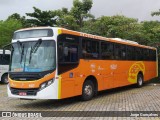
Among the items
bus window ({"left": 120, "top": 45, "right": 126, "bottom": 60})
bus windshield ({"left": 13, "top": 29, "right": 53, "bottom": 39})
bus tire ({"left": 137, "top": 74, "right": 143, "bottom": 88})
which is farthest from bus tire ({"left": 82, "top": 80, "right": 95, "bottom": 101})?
bus tire ({"left": 137, "top": 74, "right": 143, "bottom": 88})

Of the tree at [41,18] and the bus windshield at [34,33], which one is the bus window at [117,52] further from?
the tree at [41,18]

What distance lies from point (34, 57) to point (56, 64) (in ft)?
2.81

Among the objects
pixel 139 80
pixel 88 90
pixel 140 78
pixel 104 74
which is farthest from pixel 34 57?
pixel 140 78

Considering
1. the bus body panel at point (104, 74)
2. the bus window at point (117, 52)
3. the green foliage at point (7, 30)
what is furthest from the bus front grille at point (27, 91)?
the green foliage at point (7, 30)

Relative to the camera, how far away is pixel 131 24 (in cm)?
3170

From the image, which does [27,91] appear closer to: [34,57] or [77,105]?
[34,57]

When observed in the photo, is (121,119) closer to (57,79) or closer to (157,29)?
(57,79)

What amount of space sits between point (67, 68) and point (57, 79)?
0.81m

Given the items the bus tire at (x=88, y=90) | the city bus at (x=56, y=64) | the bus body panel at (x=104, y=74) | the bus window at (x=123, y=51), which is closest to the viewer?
the city bus at (x=56, y=64)

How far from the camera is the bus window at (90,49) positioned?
1460 centimetres

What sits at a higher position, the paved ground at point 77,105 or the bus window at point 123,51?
the bus window at point 123,51

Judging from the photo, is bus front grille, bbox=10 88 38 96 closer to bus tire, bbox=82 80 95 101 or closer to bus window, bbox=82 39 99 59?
bus tire, bbox=82 80 95 101

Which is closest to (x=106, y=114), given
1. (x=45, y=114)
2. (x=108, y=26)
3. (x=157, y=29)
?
(x=45, y=114)

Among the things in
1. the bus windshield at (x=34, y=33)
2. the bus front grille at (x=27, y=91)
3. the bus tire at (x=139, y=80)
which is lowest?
the bus tire at (x=139, y=80)
